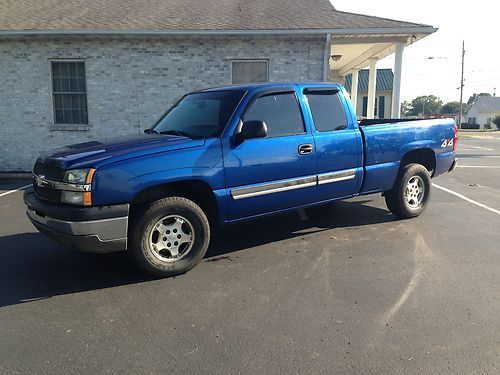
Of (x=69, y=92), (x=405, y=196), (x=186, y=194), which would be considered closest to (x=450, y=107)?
(x=69, y=92)

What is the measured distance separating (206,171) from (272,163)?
2.63 ft

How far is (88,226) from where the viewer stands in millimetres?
3818

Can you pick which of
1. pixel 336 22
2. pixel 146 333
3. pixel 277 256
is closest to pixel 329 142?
pixel 277 256

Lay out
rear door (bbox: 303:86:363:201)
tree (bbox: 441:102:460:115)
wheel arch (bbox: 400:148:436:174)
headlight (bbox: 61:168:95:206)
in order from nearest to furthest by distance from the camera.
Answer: headlight (bbox: 61:168:95:206) < rear door (bbox: 303:86:363:201) < wheel arch (bbox: 400:148:436:174) < tree (bbox: 441:102:460:115)

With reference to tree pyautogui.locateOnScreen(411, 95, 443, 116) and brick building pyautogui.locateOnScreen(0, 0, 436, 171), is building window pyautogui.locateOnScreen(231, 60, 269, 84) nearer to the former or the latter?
brick building pyautogui.locateOnScreen(0, 0, 436, 171)

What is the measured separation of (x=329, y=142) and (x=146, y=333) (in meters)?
3.12

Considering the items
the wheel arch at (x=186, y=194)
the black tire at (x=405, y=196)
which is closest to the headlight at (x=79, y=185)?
the wheel arch at (x=186, y=194)

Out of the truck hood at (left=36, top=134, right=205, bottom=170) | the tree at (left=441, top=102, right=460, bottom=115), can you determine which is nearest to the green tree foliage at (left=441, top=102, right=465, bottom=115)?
the tree at (left=441, top=102, right=460, bottom=115)

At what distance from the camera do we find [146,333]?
326 cm

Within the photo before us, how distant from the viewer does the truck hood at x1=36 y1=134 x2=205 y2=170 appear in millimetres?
3920

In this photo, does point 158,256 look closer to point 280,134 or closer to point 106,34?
point 280,134

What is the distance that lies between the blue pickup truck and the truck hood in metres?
0.01

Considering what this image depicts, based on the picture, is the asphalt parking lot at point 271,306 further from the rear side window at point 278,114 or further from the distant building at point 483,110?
the distant building at point 483,110

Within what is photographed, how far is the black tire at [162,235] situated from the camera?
412 cm
